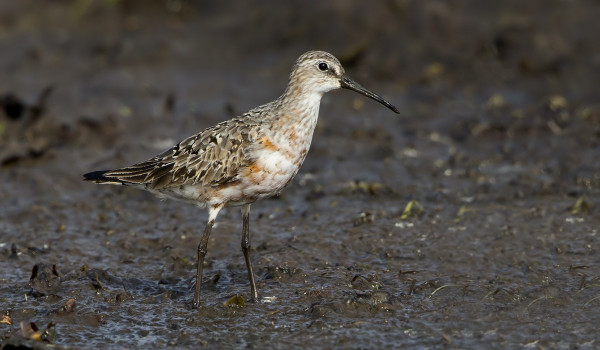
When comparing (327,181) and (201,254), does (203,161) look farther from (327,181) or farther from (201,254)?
(327,181)

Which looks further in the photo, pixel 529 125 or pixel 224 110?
pixel 224 110

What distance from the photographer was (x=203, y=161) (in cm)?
873

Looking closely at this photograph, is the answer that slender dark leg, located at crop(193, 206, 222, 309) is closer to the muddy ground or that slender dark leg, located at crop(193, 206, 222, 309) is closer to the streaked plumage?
the streaked plumage

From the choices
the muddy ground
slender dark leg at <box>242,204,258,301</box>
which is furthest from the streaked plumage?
the muddy ground

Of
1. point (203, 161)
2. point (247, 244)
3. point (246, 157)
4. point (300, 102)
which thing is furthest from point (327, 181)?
point (246, 157)

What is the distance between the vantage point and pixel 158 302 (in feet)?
28.7

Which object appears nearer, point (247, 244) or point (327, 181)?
point (247, 244)

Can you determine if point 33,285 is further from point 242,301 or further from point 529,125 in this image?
point 529,125

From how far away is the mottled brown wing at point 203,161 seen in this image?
8.53m

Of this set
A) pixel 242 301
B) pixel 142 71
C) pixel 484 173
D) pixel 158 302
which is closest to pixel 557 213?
pixel 484 173

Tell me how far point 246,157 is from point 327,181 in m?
3.41

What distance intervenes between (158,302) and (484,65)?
7866 mm

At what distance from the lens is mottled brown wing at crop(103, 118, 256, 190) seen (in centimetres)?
853

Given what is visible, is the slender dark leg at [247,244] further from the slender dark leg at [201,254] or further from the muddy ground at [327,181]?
the slender dark leg at [201,254]
